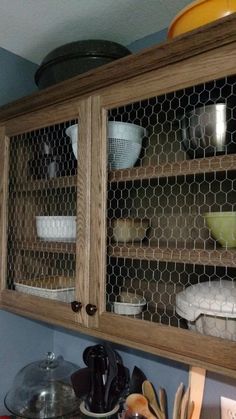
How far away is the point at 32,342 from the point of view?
4.89 feet

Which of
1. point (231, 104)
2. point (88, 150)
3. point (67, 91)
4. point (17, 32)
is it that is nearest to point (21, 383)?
point (88, 150)

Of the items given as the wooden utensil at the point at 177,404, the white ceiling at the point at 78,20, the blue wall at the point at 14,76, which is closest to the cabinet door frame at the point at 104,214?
the wooden utensil at the point at 177,404

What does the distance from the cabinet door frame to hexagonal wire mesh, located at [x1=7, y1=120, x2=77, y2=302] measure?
125 mm

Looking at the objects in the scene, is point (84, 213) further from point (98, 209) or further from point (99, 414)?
point (99, 414)

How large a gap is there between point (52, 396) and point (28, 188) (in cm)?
77

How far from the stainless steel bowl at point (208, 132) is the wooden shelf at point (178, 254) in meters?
0.22

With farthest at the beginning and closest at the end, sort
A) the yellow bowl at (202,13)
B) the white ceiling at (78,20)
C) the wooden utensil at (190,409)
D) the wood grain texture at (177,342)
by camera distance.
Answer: the white ceiling at (78,20)
the wooden utensil at (190,409)
the yellow bowl at (202,13)
the wood grain texture at (177,342)

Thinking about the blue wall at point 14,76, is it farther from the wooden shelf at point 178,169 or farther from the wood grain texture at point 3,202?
the wooden shelf at point 178,169

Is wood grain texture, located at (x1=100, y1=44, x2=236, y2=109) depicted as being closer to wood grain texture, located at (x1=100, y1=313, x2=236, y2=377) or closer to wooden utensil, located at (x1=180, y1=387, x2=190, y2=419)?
wood grain texture, located at (x1=100, y1=313, x2=236, y2=377)

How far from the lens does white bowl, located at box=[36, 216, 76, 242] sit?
40.8 inches

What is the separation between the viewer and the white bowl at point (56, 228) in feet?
3.40


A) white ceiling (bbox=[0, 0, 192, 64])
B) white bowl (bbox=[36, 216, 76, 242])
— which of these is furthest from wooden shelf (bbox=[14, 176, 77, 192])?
white ceiling (bbox=[0, 0, 192, 64])

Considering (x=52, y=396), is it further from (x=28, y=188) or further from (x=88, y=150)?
(x=88, y=150)

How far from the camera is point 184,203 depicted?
2.73 feet
